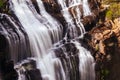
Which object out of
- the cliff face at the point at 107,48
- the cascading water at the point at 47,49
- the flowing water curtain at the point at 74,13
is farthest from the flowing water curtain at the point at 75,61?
the flowing water curtain at the point at 74,13

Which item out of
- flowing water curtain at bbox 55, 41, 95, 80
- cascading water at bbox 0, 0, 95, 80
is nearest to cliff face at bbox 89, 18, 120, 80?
flowing water curtain at bbox 55, 41, 95, 80

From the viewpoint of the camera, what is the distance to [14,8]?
63.9ft

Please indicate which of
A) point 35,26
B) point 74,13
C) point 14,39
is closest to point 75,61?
point 35,26

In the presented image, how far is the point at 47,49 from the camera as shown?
19062 mm

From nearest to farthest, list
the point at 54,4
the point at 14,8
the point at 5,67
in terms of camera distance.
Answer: the point at 5,67 → the point at 14,8 → the point at 54,4

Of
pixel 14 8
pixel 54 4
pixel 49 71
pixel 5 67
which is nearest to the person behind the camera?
pixel 5 67

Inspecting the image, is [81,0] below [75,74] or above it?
above

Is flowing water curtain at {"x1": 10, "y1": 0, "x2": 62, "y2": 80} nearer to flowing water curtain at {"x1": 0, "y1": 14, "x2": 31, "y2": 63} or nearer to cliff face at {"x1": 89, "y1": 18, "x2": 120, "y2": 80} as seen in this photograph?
flowing water curtain at {"x1": 0, "y1": 14, "x2": 31, "y2": 63}

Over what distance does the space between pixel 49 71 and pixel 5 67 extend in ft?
7.51

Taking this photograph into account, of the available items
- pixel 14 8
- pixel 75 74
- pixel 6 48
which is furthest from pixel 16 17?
pixel 75 74

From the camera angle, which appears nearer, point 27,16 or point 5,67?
point 5,67

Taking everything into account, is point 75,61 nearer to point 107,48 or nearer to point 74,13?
point 107,48

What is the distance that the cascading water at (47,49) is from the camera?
59.0ft

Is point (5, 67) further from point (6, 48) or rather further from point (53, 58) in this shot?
point (53, 58)
